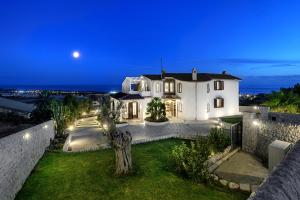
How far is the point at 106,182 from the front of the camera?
38.1 feet

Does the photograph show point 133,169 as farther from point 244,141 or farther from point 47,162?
point 244,141

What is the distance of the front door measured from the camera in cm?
2934

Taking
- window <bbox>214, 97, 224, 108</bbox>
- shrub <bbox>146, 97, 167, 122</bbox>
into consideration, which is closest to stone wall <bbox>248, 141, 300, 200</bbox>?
shrub <bbox>146, 97, 167, 122</bbox>

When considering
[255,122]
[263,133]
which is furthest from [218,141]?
A: [263,133]

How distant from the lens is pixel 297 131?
41.0 ft

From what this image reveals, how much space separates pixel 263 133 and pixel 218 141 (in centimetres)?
281

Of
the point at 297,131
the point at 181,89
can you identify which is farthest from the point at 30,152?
the point at 181,89

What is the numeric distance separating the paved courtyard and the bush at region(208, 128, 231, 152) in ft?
7.37

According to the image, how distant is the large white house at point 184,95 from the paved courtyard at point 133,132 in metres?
3.07

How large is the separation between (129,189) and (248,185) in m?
5.27

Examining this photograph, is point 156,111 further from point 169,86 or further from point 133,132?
point 169,86

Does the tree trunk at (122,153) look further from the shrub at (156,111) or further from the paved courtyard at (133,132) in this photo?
the shrub at (156,111)

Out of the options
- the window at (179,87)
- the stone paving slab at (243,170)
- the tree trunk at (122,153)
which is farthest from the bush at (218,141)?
the window at (179,87)

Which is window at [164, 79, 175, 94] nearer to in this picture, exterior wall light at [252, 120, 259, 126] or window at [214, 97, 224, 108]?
window at [214, 97, 224, 108]
